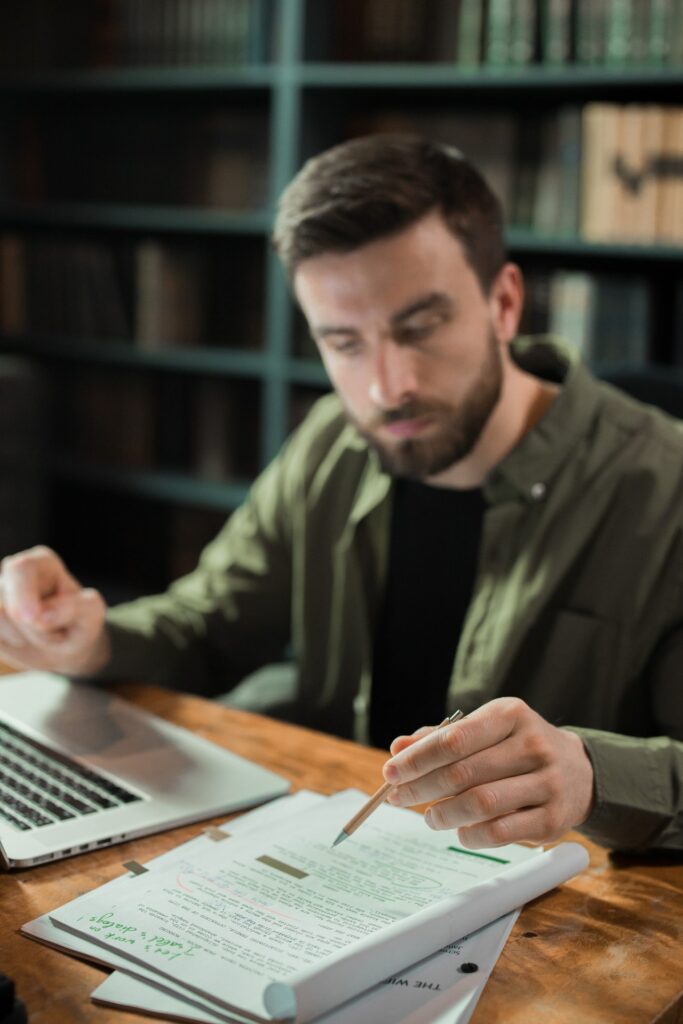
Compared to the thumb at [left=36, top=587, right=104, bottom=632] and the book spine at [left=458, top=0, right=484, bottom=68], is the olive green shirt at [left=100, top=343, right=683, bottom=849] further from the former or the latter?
the book spine at [left=458, top=0, right=484, bottom=68]

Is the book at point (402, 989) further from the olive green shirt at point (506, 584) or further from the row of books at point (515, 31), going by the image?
the row of books at point (515, 31)

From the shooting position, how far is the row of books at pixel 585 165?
253cm

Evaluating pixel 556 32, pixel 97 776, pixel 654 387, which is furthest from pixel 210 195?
pixel 97 776

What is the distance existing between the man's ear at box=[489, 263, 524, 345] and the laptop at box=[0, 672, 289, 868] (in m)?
0.62

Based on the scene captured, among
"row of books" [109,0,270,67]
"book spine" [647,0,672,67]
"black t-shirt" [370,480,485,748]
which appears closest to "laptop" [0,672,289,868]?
"black t-shirt" [370,480,485,748]

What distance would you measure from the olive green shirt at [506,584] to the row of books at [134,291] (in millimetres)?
1617

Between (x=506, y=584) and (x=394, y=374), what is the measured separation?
27 cm

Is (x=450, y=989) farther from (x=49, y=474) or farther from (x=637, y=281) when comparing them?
(x=49, y=474)

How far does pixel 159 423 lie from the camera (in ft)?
11.3

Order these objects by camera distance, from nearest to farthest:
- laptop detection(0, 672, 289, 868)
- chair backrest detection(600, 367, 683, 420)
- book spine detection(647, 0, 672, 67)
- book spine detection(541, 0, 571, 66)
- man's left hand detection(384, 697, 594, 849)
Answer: man's left hand detection(384, 697, 594, 849), laptop detection(0, 672, 289, 868), chair backrest detection(600, 367, 683, 420), book spine detection(647, 0, 672, 67), book spine detection(541, 0, 571, 66)

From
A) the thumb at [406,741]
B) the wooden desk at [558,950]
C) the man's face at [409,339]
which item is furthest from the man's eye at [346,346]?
the thumb at [406,741]

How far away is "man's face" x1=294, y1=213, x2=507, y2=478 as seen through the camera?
1378mm

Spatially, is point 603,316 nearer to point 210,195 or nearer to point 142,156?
point 210,195

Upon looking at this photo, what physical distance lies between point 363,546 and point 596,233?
1.30m
